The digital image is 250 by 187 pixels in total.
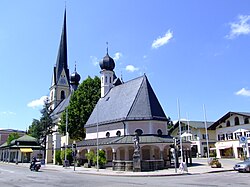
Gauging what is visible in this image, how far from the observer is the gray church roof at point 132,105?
37.7 metres

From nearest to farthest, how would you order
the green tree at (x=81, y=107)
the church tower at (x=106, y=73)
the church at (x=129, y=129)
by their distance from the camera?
the church at (x=129, y=129)
the green tree at (x=81, y=107)
the church tower at (x=106, y=73)

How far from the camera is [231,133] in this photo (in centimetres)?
5431

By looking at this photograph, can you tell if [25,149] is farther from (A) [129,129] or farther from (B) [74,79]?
(A) [129,129]

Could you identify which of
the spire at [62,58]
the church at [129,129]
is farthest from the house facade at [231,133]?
the spire at [62,58]

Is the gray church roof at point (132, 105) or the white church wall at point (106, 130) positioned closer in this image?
the gray church roof at point (132, 105)

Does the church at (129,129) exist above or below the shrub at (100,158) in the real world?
above

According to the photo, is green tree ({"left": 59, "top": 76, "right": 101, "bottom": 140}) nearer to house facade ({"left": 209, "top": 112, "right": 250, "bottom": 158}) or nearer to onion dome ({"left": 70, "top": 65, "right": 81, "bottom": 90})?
house facade ({"left": 209, "top": 112, "right": 250, "bottom": 158})

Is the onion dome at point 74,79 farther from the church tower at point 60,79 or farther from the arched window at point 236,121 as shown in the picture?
the arched window at point 236,121

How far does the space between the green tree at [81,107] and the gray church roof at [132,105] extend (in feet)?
19.6

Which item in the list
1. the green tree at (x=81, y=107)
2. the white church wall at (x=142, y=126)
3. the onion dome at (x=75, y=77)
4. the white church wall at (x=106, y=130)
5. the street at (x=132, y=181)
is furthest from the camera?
the onion dome at (x=75, y=77)

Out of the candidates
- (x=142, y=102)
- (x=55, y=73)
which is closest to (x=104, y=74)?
(x=142, y=102)

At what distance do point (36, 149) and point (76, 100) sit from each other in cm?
2118

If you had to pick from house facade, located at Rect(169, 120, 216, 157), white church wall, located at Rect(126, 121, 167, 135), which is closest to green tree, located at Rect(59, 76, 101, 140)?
white church wall, located at Rect(126, 121, 167, 135)

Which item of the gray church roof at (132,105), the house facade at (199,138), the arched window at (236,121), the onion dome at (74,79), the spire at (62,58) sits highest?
the spire at (62,58)
